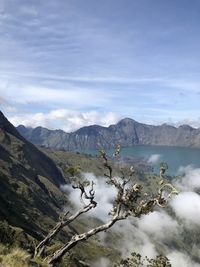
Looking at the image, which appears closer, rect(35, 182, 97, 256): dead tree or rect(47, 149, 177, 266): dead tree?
rect(47, 149, 177, 266): dead tree

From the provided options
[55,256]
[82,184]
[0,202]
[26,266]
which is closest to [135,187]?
[82,184]

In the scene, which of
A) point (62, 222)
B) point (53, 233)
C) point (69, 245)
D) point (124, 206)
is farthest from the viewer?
point (62, 222)

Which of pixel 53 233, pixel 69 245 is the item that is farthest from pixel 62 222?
pixel 69 245

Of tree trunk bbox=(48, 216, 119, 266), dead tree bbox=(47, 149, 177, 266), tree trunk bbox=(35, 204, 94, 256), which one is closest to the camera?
tree trunk bbox=(48, 216, 119, 266)

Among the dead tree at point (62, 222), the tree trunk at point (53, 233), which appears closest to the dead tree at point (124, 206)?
the tree trunk at point (53, 233)

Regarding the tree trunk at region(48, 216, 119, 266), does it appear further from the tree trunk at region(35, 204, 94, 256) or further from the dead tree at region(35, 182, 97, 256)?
the dead tree at region(35, 182, 97, 256)

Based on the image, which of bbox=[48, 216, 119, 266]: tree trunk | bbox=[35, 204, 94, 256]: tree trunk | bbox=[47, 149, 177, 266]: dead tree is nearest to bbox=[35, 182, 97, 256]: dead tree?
bbox=[35, 204, 94, 256]: tree trunk

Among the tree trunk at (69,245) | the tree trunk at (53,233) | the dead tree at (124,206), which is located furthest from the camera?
the tree trunk at (53,233)

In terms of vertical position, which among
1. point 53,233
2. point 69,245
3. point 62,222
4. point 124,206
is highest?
point 124,206

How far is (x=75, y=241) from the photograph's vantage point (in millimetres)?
29641

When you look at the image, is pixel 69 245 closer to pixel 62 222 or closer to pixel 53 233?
pixel 53 233

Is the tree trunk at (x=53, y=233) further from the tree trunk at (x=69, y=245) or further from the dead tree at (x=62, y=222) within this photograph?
the tree trunk at (x=69, y=245)

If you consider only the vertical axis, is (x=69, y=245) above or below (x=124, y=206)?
below

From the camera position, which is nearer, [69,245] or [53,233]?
[69,245]
